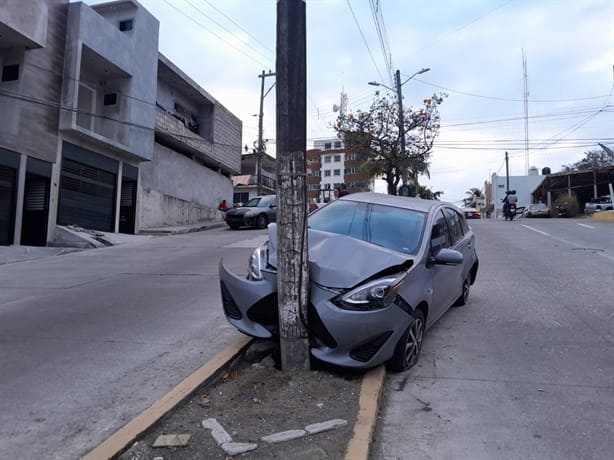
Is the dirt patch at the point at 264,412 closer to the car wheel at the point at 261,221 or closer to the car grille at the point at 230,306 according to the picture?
the car grille at the point at 230,306

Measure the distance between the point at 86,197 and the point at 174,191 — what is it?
804cm

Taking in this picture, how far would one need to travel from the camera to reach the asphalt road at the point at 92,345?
3.37 m

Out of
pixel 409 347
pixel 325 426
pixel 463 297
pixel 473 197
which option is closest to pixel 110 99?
pixel 463 297

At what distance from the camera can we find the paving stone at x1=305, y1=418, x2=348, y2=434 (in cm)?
313

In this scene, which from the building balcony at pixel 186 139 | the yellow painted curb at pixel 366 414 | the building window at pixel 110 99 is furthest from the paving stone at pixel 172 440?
the building balcony at pixel 186 139

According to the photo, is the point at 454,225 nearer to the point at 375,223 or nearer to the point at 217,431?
the point at 375,223

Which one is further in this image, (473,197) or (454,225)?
(473,197)

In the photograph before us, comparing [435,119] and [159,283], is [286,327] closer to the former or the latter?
[159,283]

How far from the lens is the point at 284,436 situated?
3.05 metres

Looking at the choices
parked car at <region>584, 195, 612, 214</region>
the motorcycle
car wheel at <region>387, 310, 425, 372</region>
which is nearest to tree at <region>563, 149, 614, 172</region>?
parked car at <region>584, 195, 612, 214</region>

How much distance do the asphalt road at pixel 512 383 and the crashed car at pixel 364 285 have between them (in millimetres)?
436

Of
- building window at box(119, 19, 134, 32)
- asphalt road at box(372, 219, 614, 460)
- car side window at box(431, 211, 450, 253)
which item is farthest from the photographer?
building window at box(119, 19, 134, 32)

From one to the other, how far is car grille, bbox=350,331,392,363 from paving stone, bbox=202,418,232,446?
4.09ft

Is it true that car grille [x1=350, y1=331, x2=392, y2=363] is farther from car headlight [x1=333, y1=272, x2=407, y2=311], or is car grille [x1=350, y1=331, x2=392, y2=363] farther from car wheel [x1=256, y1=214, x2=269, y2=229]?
car wheel [x1=256, y1=214, x2=269, y2=229]
